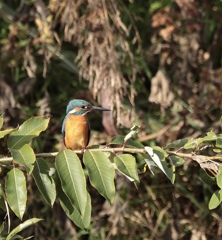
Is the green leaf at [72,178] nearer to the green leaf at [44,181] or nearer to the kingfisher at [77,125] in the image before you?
the green leaf at [44,181]

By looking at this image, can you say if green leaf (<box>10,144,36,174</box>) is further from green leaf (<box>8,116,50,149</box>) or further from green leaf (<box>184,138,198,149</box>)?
green leaf (<box>184,138,198,149</box>)

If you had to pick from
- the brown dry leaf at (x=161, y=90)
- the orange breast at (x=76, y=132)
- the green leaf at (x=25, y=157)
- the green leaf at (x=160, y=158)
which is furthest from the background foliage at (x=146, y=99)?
the green leaf at (x=25, y=157)

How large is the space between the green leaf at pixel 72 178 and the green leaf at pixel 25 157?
9 centimetres

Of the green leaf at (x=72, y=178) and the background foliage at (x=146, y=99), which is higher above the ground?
the green leaf at (x=72, y=178)

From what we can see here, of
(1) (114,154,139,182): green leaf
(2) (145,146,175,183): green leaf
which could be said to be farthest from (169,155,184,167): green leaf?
(1) (114,154,139,182): green leaf

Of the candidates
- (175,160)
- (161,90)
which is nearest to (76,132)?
(175,160)

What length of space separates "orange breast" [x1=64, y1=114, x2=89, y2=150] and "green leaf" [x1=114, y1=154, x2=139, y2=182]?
46.2 inches

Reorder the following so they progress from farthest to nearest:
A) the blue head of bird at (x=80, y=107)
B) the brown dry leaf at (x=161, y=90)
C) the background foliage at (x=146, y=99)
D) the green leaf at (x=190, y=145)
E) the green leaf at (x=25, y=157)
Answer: the brown dry leaf at (x=161, y=90) → the background foliage at (x=146, y=99) → the blue head of bird at (x=80, y=107) → the green leaf at (x=190, y=145) → the green leaf at (x=25, y=157)

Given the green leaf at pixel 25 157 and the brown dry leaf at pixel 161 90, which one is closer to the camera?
the green leaf at pixel 25 157

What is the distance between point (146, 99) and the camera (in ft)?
16.1

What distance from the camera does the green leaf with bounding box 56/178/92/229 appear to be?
2.04 meters

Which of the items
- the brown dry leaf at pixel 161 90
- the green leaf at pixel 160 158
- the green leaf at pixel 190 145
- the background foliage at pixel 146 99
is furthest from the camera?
the brown dry leaf at pixel 161 90

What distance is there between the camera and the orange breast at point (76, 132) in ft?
10.6

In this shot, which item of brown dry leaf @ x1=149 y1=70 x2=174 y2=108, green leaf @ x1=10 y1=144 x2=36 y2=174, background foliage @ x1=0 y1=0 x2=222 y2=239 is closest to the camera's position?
green leaf @ x1=10 y1=144 x2=36 y2=174
